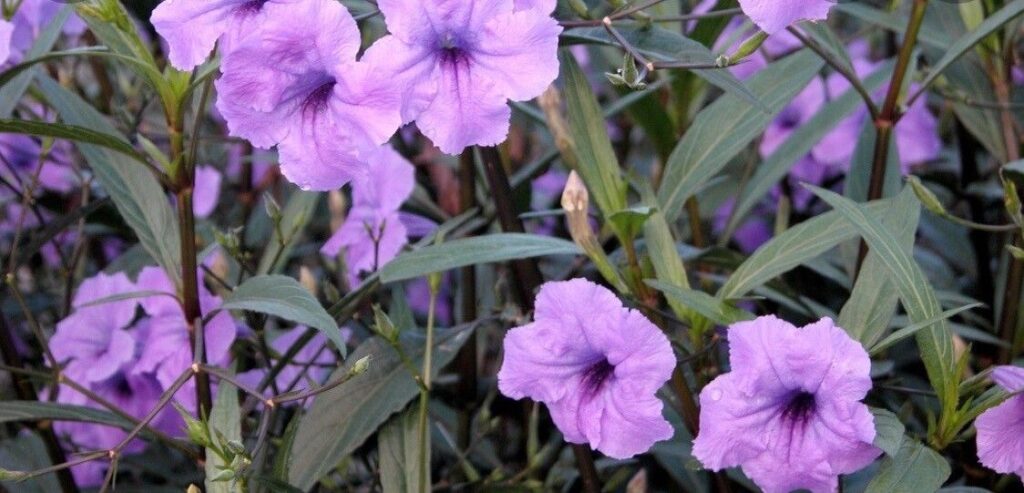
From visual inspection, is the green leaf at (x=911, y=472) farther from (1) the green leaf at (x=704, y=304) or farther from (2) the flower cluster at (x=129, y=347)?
(2) the flower cluster at (x=129, y=347)

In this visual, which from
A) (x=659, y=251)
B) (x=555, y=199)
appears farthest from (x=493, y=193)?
(x=555, y=199)

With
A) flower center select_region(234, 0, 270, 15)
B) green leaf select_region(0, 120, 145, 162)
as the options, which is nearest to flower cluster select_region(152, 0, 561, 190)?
flower center select_region(234, 0, 270, 15)

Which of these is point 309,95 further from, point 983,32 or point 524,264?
point 983,32

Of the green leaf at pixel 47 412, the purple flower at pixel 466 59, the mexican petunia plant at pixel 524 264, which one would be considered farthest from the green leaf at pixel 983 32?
the green leaf at pixel 47 412

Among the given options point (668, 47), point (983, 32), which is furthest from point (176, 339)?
point (983, 32)

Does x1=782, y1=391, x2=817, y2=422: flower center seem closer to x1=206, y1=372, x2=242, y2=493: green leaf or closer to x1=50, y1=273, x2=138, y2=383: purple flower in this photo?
x1=206, y1=372, x2=242, y2=493: green leaf

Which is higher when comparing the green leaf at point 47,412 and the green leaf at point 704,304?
the green leaf at point 704,304

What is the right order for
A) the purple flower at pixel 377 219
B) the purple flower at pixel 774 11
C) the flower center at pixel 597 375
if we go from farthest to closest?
the purple flower at pixel 377 219
the flower center at pixel 597 375
the purple flower at pixel 774 11

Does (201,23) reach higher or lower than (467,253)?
higher
